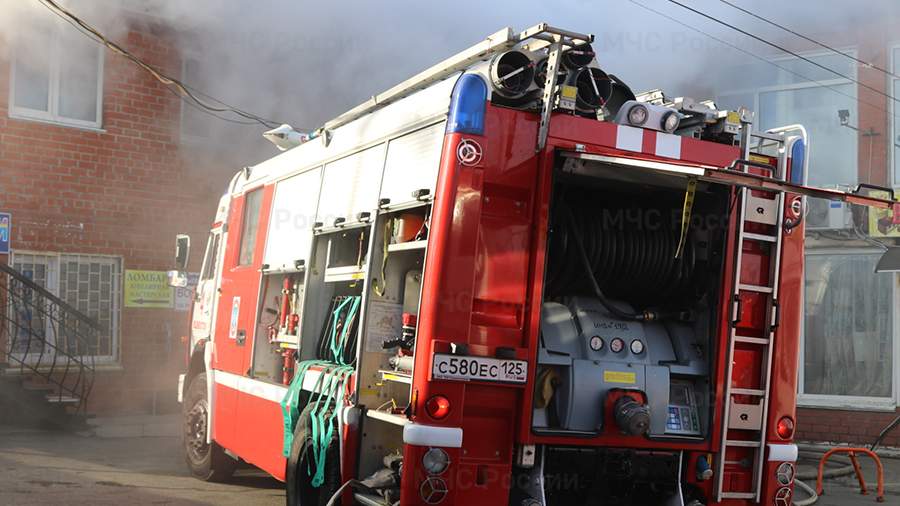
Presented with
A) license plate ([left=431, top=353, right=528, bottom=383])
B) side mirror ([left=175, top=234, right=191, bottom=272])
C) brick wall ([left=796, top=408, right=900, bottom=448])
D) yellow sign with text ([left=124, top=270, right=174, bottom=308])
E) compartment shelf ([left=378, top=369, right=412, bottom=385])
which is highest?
side mirror ([left=175, top=234, right=191, bottom=272])

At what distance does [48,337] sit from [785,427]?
428 inches

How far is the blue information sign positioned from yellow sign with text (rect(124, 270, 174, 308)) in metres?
1.65

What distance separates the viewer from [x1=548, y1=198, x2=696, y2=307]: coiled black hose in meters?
5.36

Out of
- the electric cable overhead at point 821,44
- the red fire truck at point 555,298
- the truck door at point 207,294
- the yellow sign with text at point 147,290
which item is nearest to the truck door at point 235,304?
the truck door at point 207,294

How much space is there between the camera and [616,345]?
209 inches

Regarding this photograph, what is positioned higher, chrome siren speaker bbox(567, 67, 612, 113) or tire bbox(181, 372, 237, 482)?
chrome siren speaker bbox(567, 67, 612, 113)

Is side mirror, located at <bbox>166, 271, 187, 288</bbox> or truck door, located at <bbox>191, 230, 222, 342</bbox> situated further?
side mirror, located at <bbox>166, 271, 187, 288</bbox>

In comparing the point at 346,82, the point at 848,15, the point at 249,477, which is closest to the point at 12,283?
the point at 346,82

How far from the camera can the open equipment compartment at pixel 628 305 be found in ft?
16.8

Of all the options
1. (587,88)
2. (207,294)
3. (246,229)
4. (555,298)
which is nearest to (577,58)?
(587,88)

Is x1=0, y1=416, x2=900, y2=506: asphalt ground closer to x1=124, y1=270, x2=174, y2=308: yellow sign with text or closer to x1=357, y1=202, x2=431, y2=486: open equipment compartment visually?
x1=124, y1=270, x2=174, y2=308: yellow sign with text

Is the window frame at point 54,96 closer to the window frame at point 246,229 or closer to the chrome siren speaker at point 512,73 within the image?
the window frame at point 246,229

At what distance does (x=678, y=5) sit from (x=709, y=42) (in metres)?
1.51

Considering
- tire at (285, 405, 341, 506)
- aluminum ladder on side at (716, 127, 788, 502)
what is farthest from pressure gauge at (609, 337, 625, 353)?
tire at (285, 405, 341, 506)
